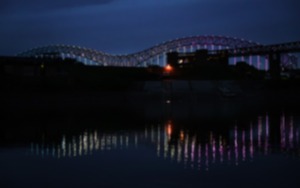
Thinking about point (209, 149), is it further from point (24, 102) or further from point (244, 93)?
point (244, 93)

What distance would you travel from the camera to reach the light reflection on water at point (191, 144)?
64.2 ft

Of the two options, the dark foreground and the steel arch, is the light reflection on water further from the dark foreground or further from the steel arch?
the steel arch

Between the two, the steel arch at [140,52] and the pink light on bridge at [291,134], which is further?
the steel arch at [140,52]

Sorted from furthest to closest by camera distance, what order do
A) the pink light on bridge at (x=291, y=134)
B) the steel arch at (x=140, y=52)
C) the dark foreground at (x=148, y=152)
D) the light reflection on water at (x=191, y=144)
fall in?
the steel arch at (x=140, y=52) → the pink light on bridge at (x=291, y=134) → the light reflection on water at (x=191, y=144) → the dark foreground at (x=148, y=152)

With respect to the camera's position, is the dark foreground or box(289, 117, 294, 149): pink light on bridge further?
box(289, 117, 294, 149): pink light on bridge

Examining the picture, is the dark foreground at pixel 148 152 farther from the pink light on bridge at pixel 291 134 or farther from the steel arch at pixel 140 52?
the steel arch at pixel 140 52

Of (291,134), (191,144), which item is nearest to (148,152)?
(191,144)

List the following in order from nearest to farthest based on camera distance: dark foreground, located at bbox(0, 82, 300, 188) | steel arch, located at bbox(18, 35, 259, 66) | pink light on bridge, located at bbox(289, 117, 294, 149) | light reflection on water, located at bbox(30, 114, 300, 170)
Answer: dark foreground, located at bbox(0, 82, 300, 188) → light reflection on water, located at bbox(30, 114, 300, 170) → pink light on bridge, located at bbox(289, 117, 294, 149) → steel arch, located at bbox(18, 35, 259, 66)

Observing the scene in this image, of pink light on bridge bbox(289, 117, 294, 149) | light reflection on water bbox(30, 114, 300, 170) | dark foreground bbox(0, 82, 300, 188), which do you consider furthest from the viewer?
pink light on bridge bbox(289, 117, 294, 149)

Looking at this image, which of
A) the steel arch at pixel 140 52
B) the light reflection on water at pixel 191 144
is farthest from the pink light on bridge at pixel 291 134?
the steel arch at pixel 140 52

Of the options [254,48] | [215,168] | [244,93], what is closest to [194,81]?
[244,93]

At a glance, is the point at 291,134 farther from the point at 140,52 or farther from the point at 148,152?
the point at 140,52

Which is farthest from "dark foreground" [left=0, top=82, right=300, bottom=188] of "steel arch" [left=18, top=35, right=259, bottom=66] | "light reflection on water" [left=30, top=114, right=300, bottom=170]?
"steel arch" [left=18, top=35, right=259, bottom=66]

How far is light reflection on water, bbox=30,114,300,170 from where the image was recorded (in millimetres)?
19562
